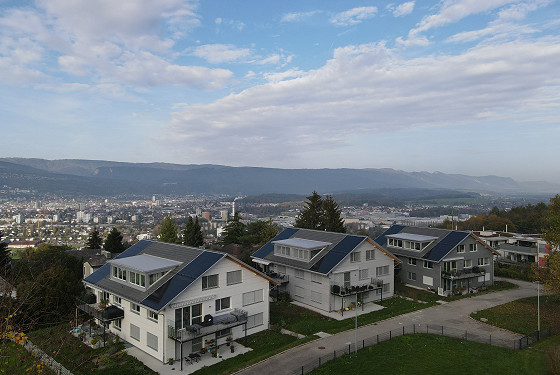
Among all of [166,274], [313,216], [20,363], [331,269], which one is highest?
[20,363]

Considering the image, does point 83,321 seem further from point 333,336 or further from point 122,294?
point 333,336

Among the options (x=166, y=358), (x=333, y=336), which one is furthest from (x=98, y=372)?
(x=333, y=336)

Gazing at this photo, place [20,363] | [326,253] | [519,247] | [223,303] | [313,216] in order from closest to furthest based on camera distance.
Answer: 1. [20,363]
2. [223,303]
3. [326,253]
4. [519,247]
5. [313,216]

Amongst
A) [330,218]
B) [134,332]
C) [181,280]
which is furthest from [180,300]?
[330,218]

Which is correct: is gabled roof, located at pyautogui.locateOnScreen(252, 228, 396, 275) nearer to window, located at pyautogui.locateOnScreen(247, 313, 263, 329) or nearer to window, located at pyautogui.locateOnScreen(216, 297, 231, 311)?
window, located at pyautogui.locateOnScreen(247, 313, 263, 329)

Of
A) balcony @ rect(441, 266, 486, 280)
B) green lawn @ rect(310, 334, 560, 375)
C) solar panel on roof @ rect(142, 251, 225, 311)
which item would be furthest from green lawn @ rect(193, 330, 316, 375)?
balcony @ rect(441, 266, 486, 280)

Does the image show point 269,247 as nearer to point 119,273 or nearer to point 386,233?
point 386,233
